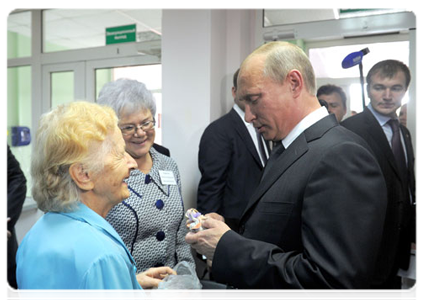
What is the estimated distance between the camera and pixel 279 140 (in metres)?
1.25

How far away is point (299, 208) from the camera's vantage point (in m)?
1.02

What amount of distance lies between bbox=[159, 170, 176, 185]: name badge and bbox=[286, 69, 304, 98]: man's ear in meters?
0.76

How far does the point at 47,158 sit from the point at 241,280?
653mm

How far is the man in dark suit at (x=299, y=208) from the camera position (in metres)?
0.93

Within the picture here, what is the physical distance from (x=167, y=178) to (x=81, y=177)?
683mm

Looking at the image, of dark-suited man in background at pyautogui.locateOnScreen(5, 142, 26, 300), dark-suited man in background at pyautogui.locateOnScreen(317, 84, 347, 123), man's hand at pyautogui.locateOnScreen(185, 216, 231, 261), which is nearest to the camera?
man's hand at pyautogui.locateOnScreen(185, 216, 231, 261)

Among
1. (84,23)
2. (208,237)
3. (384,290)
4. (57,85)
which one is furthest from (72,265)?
(84,23)

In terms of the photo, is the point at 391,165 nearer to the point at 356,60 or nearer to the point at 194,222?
the point at 356,60

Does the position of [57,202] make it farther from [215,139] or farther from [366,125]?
[366,125]

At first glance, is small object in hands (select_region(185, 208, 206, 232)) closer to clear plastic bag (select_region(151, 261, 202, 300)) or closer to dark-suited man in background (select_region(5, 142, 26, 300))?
clear plastic bag (select_region(151, 261, 202, 300))

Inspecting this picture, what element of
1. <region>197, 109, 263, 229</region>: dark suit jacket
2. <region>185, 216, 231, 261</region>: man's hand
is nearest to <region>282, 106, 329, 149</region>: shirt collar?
<region>185, 216, 231, 261</region>: man's hand

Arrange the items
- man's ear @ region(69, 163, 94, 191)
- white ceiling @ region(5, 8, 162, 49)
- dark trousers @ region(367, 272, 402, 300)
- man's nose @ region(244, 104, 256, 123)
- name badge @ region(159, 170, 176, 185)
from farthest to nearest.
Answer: white ceiling @ region(5, 8, 162, 49)
dark trousers @ region(367, 272, 402, 300)
name badge @ region(159, 170, 176, 185)
man's nose @ region(244, 104, 256, 123)
man's ear @ region(69, 163, 94, 191)

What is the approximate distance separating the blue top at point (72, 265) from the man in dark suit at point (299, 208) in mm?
333

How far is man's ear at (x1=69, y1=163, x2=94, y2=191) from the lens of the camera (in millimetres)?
997
